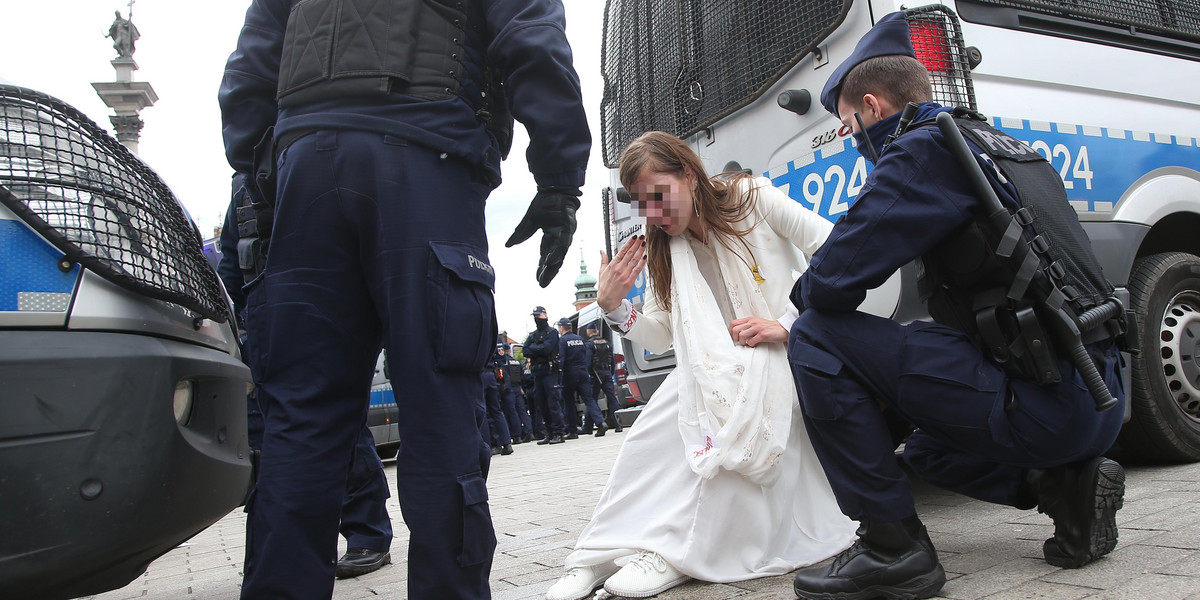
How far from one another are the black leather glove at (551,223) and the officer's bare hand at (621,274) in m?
0.52

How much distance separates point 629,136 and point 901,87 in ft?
7.86

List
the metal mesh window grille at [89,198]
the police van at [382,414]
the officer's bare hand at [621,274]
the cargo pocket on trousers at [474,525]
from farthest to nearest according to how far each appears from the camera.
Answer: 1. the police van at [382,414]
2. the officer's bare hand at [621,274]
3. the cargo pocket on trousers at [474,525]
4. the metal mesh window grille at [89,198]

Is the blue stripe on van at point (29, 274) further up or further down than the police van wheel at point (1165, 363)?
further up

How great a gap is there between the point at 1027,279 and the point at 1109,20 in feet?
8.09

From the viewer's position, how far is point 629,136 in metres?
4.43

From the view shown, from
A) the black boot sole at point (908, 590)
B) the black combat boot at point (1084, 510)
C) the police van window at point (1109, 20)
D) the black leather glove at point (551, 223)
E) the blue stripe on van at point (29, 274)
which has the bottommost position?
the black boot sole at point (908, 590)

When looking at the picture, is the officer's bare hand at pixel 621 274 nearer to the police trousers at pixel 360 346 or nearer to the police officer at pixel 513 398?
the police trousers at pixel 360 346

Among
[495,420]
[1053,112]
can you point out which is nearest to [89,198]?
[1053,112]

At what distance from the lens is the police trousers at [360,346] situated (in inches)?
67.2

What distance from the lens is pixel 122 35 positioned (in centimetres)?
2523

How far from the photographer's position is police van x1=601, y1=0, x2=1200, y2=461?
9.47 ft

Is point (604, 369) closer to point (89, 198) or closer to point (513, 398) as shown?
point (513, 398)

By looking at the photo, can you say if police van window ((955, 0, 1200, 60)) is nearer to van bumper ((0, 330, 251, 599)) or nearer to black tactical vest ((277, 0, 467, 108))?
black tactical vest ((277, 0, 467, 108))

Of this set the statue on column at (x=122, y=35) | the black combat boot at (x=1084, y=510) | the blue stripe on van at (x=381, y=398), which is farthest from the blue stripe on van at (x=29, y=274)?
the statue on column at (x=122, y=35)
